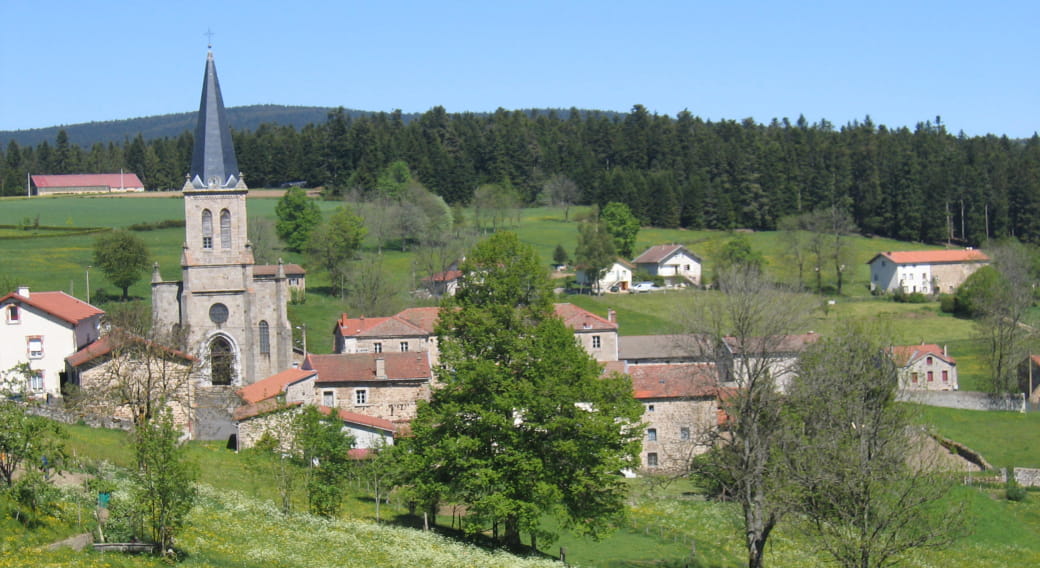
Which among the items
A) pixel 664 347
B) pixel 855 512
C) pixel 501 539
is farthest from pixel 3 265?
pixel 855 512

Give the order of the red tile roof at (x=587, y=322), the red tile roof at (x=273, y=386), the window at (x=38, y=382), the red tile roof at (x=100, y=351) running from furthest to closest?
the red tile roof at (x=587, y=322) → the window at (x=38, y=382) → the red tile roof at (x=273, y=386) → the red tile roof at (x=100, y=351)

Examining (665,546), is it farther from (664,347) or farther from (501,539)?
(664,347)

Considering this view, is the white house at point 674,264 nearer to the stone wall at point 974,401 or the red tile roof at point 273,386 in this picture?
the stone wall at point 974,401

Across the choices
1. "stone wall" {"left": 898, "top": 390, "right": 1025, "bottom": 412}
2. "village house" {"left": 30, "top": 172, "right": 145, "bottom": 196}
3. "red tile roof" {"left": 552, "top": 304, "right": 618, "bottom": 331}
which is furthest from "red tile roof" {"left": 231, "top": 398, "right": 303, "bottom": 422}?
"village house" {"left": 30, "top": 172, "right": 145, "bottom": 196}

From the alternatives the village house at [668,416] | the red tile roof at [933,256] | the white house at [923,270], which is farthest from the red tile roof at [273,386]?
the red tile roof at [933,256]

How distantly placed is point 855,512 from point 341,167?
359ft

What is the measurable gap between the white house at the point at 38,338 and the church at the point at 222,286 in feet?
25.7

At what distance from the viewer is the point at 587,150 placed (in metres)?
148

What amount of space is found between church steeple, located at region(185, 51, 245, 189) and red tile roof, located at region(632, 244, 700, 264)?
48.7 m

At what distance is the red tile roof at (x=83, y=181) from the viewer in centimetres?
13900

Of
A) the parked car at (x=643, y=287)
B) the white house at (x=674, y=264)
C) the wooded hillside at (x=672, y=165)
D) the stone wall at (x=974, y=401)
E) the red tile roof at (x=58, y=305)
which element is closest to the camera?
the red tile roof at (x=58, y=305)

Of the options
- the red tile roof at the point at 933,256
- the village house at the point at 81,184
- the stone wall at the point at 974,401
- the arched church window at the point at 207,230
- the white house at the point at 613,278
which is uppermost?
the village house at the point at 81,184

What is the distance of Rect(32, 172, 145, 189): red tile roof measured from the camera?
456ft

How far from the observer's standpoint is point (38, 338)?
4884 centimetres
